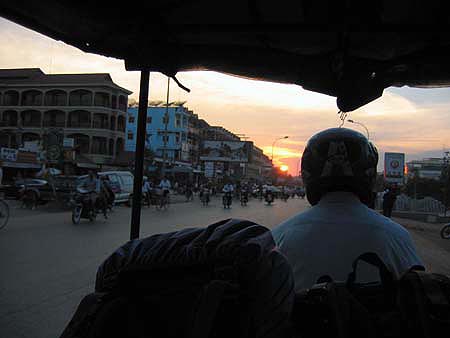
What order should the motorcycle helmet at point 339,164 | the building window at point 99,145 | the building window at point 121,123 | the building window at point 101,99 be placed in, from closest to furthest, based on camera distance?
the motorcycle helmet at point 339,164 < the building window at point 101,99 < the building window at point 99,145 < the building window at point 121,123

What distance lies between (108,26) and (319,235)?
4.77ft

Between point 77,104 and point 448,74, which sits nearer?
point 448,74

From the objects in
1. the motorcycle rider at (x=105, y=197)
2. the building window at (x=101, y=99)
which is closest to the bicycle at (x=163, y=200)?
the motorcycle rider at (x=105, y=197)

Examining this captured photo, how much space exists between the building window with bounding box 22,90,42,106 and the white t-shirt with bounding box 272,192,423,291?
61.0 metres

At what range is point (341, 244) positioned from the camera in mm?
1873

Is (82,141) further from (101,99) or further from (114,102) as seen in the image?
(114,102)

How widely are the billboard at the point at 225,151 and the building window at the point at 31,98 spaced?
29834 mm

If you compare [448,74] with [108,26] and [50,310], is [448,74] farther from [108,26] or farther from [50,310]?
[50,310]

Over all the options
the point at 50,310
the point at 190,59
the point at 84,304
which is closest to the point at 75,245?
the point at 50,310

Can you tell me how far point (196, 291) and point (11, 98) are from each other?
2511 inches

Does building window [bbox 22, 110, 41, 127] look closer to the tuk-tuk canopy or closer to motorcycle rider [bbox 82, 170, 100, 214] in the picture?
motorcycle rider [bbox 82, 170, 100, 214]

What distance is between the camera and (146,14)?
7.58ft

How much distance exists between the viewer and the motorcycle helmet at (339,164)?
227cm

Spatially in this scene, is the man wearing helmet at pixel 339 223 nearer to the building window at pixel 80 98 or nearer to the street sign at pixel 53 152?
the street sign at pixel 53 152
